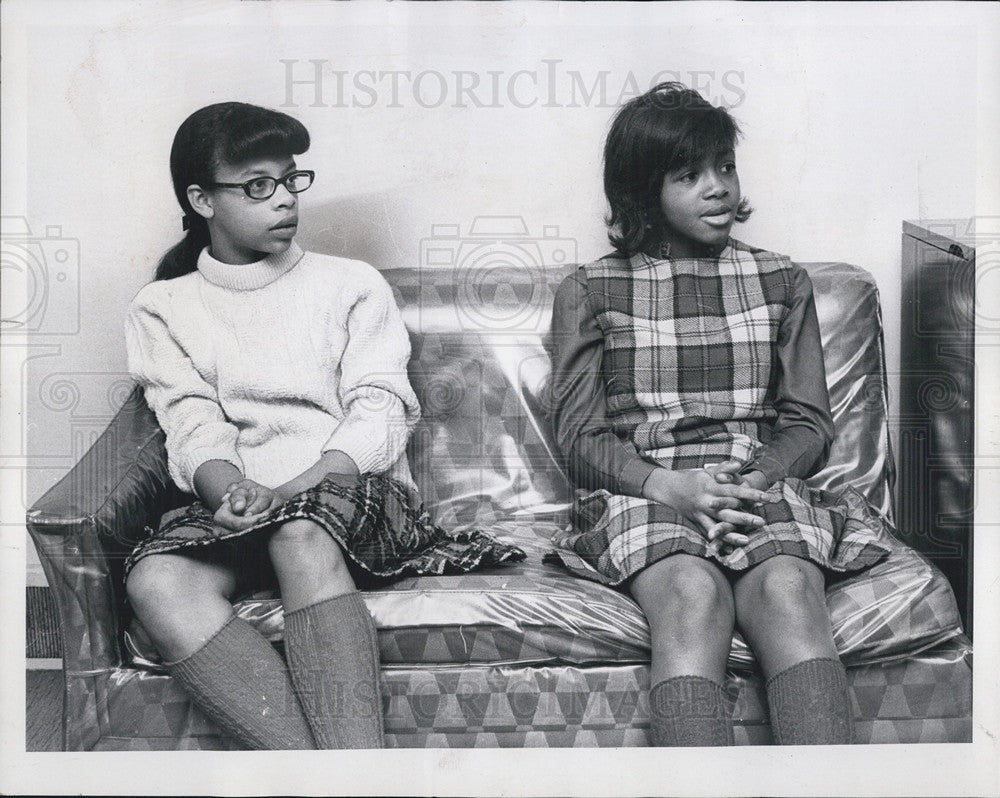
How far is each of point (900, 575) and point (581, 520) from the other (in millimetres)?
413

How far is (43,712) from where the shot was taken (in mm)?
1406

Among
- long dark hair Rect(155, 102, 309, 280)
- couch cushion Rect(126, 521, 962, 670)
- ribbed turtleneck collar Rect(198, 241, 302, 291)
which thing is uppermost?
long dark hair Rect(155, 102, 309, 280)

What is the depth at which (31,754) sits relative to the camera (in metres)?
1.38

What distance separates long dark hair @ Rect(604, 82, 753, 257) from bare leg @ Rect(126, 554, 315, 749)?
728 millimetres

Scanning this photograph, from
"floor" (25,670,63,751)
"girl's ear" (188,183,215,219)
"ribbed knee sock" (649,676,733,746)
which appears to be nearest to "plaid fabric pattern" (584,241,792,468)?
"ribbed knee sock" (649,676,733,746)

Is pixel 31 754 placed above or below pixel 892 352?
below

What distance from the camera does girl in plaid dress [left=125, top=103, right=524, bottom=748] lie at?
4.20ft

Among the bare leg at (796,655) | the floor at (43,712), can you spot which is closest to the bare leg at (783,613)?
the bare leg at (796,655)

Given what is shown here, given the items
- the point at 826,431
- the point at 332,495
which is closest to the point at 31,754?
the point at 332,495

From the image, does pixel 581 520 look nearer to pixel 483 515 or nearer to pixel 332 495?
pixel 483 515

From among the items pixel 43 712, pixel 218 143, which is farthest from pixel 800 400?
pixel 43 712

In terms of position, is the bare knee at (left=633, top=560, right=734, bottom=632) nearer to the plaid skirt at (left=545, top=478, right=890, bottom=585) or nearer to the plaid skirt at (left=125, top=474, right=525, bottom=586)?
the plaid skirt at (left=545, top=478, right=890, bottom=585)

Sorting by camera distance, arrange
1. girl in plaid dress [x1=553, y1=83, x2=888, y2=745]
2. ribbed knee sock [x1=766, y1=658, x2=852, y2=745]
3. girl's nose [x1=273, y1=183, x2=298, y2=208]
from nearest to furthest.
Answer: ribbed knee sock [x1=766, y1=658, x2=852, y2=745]
girl in plaid dress [x1=553, y1=83, x2=888, y2=745]
girl's nose [x1=273, y1=183, x2=298, y2=208]

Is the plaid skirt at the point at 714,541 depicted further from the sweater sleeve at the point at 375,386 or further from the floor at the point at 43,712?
the floor at the point at 43,712
